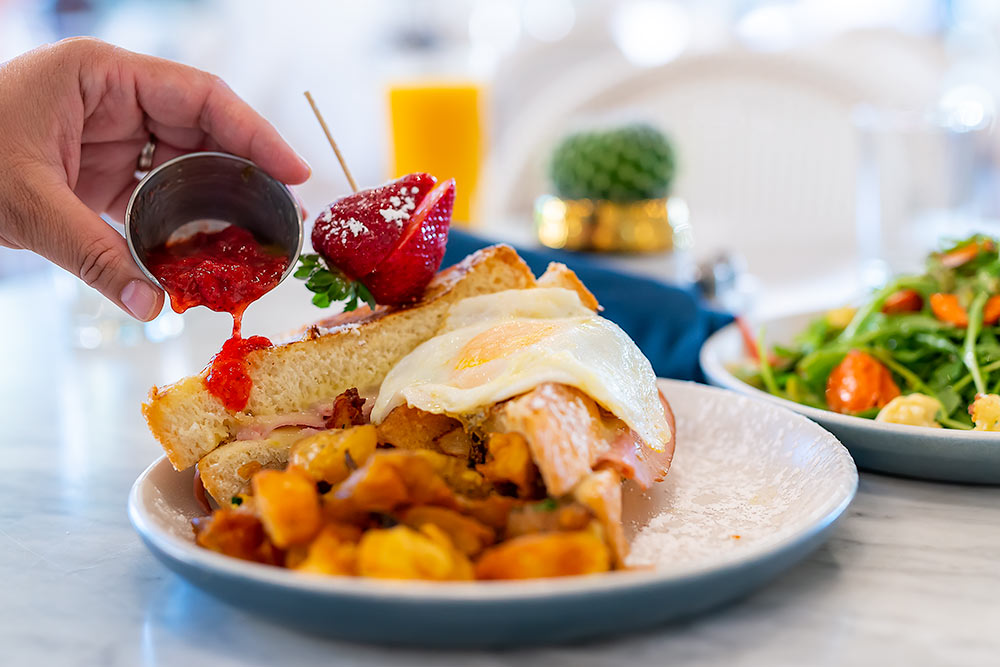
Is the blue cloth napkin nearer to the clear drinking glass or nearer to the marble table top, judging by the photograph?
the marble table top

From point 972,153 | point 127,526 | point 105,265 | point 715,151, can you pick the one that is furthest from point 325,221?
point 715,151

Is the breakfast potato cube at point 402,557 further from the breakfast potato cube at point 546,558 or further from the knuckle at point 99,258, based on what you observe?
the knuckle at point 99,258

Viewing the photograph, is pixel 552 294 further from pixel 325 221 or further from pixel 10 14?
pixel 10 14

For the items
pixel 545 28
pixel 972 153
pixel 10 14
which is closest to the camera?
pixel 972 153

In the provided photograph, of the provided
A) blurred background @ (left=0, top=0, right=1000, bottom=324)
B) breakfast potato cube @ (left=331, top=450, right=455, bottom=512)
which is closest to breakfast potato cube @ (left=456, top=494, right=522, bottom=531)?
breakfast potato cube @ (left=331, top=450, right=455, bottom=512)

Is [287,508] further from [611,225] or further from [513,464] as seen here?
[611,225]

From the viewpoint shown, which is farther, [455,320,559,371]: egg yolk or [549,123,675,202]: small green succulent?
[549,123,675,202]: small green succulent

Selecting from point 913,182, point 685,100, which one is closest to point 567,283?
point 913,182
